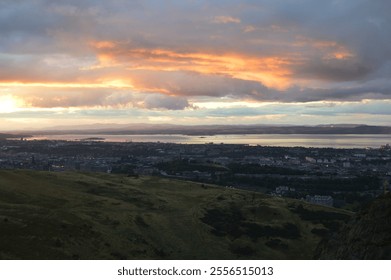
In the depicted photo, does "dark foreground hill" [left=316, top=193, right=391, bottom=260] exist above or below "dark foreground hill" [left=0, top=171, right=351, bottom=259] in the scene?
above

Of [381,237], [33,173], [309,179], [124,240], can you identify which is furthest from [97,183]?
[309,179]

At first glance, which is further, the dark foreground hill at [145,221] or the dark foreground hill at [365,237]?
the dark foreground hill at [145,221]

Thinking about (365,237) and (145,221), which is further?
(145,221)

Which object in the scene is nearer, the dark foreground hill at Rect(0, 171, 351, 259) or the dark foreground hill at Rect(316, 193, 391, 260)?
the dark foreground hill at Rect(316, 193, 391, 260)

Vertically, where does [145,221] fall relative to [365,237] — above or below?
below
